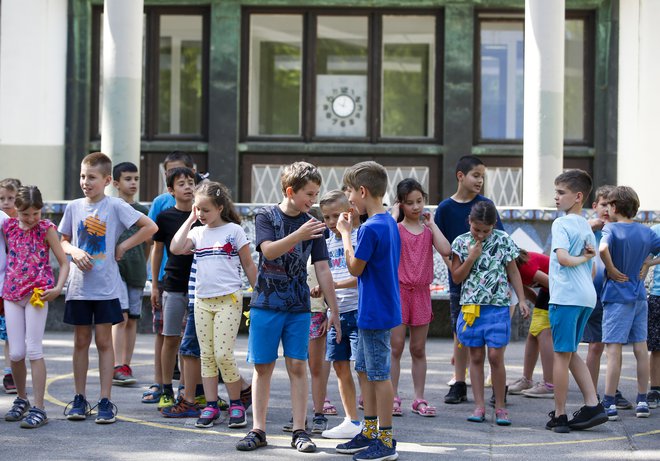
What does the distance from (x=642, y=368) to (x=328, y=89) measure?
388 inches

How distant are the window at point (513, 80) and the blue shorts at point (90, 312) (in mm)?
10266

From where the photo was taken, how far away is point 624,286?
28.6 feet

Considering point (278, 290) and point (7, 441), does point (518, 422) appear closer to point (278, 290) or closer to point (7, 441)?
point (278, 290)

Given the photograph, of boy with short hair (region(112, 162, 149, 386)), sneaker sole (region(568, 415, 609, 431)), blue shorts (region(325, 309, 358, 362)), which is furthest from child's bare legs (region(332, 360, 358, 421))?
boy with short hair (region(112, 162, 149, 386))

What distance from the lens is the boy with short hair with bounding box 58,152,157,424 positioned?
804cm

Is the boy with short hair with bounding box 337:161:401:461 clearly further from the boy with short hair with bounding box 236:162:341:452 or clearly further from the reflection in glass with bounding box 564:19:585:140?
the reflection in glass with bounding box 564:19:585:140

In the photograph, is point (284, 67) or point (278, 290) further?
point (284, 67)

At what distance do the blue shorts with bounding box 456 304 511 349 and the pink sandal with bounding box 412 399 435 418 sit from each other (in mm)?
554

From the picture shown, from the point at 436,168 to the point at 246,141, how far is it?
118 inches

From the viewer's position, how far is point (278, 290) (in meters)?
7.21

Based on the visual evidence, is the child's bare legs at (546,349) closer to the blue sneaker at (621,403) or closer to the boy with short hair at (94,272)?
the blue sneaker at (621,403)

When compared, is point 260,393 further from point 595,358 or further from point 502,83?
point 502,83

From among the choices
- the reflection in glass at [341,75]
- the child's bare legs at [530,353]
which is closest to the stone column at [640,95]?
the reflection in glass at [341,75]

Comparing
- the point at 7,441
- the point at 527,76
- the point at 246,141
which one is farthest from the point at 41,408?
the point at 246,141
